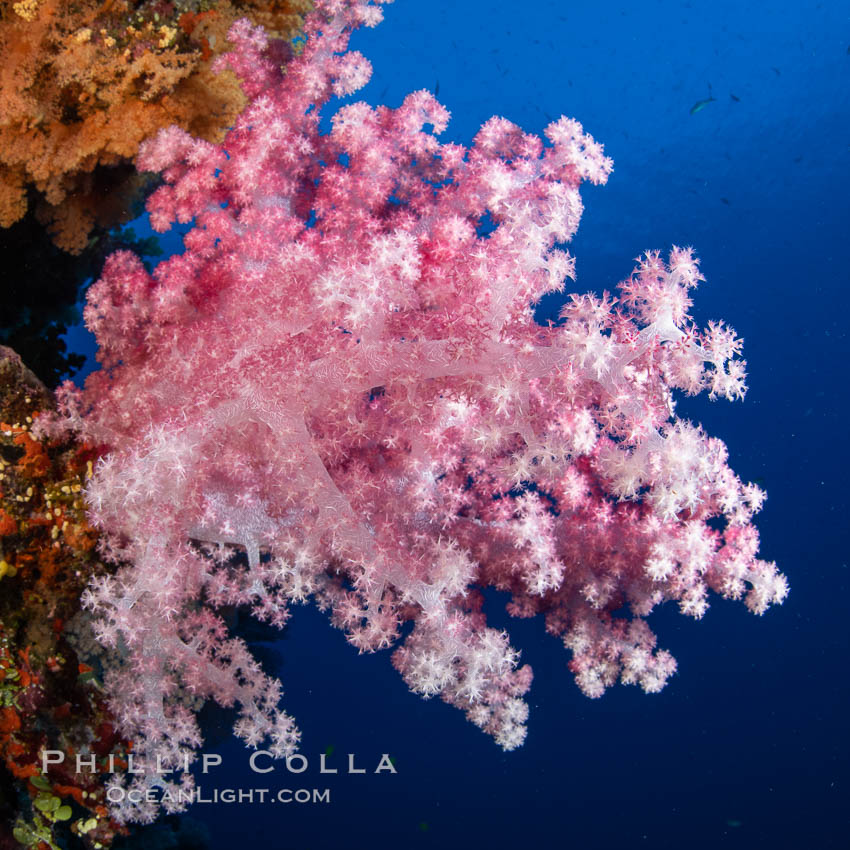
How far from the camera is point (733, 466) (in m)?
6.22

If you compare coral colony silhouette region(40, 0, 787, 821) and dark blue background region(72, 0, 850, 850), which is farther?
dark blue background region(72, 0, 850, 850)

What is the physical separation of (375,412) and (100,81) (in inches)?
99.5

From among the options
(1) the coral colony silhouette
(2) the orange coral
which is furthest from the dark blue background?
(2) the orange coral

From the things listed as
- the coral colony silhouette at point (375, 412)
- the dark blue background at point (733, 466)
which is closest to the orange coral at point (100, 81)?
the coral colony silhouette at point (375, 412)

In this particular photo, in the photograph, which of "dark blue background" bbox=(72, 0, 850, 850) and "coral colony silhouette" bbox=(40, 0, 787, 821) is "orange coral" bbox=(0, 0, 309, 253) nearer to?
"coral colony silhouette" bbox=(40, 0, 787, 821)

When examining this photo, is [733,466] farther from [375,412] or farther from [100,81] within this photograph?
[100,81]

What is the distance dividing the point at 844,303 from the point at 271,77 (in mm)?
6398

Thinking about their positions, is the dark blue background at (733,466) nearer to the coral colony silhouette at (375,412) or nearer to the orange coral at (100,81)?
the coral colony silhouette at (375,412)

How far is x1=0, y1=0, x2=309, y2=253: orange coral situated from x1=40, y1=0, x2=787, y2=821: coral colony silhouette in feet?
0.54

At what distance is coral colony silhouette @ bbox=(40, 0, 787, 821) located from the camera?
2.74 meters

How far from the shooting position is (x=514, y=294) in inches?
113

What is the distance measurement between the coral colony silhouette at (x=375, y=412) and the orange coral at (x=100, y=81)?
0.54 feet

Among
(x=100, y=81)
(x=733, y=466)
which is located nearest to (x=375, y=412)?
(x=100, y=81)

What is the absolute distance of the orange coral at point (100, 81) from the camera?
116 inches
